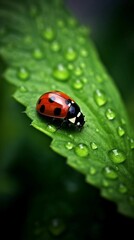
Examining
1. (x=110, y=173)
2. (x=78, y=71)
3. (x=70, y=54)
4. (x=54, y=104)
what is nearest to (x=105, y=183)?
(x=110, y=173)

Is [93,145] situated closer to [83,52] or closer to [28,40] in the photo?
[83,52]

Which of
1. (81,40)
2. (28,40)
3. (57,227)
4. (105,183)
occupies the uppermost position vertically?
(81,40)

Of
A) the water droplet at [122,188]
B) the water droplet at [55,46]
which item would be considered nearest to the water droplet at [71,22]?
the water droplet at [55,46]

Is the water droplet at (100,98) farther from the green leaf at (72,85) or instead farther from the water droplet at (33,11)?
the water droplet at (33,11)

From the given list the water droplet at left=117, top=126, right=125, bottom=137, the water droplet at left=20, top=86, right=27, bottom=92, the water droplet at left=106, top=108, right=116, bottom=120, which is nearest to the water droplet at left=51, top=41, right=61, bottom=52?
the water droplet at left=20, top=86, right=27, bottom=92

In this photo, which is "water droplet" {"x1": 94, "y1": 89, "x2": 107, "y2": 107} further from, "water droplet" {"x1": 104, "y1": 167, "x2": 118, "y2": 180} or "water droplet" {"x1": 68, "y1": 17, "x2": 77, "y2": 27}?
"water droplet" {"x1": 68, "y1": 17, "x2": 77, "y2": 27}
